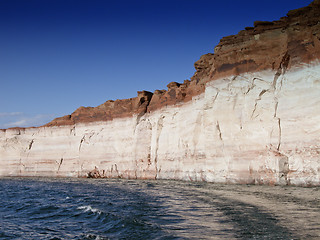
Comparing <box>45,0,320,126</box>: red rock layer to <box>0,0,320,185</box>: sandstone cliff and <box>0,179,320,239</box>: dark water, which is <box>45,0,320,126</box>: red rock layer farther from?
<box>0,179,320,239</box>: dark water

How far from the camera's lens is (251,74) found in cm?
1950

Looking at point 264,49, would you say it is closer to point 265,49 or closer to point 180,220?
point 265,49

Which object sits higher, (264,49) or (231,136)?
(264,49)

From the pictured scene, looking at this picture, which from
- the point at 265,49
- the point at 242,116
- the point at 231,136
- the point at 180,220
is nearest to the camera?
the point at 180,220

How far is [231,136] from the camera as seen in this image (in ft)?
66.0

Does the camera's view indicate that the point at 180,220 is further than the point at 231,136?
No

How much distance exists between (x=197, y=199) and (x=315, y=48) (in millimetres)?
10227

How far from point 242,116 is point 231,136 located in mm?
1446

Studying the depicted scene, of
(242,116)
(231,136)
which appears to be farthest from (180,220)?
(242,116)

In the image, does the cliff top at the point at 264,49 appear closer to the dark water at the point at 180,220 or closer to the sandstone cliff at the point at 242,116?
the sandstone cliff at the point at 242,116

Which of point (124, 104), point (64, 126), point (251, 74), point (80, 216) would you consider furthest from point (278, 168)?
point (64, 126)

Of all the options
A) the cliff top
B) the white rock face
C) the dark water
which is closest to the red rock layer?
the cliff top

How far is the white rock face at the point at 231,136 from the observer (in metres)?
16.2

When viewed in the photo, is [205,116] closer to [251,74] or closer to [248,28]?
[251,74]
